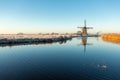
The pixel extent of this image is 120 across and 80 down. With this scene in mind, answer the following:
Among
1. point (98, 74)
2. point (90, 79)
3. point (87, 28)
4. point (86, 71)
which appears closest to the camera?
point (90, 79)

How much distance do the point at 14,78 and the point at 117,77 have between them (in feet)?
32.1

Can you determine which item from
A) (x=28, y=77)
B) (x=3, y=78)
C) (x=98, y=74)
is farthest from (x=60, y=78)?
(x=3, y=78)

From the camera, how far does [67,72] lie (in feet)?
58.6

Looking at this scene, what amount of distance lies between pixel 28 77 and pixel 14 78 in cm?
130

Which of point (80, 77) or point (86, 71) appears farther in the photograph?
point (86, 71)

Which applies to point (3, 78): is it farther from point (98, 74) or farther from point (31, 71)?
point (98, 74)

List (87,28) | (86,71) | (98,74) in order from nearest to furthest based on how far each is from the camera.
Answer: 1. (98,74)
2. (86,71)
3. (87,28)

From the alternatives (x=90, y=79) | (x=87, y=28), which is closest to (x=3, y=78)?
(x=90, y=79)

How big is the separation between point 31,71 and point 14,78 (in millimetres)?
2831

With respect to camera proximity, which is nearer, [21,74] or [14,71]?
[21,74]

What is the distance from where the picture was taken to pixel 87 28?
106 metres

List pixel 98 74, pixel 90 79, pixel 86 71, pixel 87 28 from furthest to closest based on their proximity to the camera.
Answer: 1. pixel 87 28
2. pixel 86 71
3. pixel 98 74
4. pixel 90 79

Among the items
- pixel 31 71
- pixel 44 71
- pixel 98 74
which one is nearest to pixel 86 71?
pixel 98 74

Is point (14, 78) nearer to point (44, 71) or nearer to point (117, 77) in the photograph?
point (44, 71)
